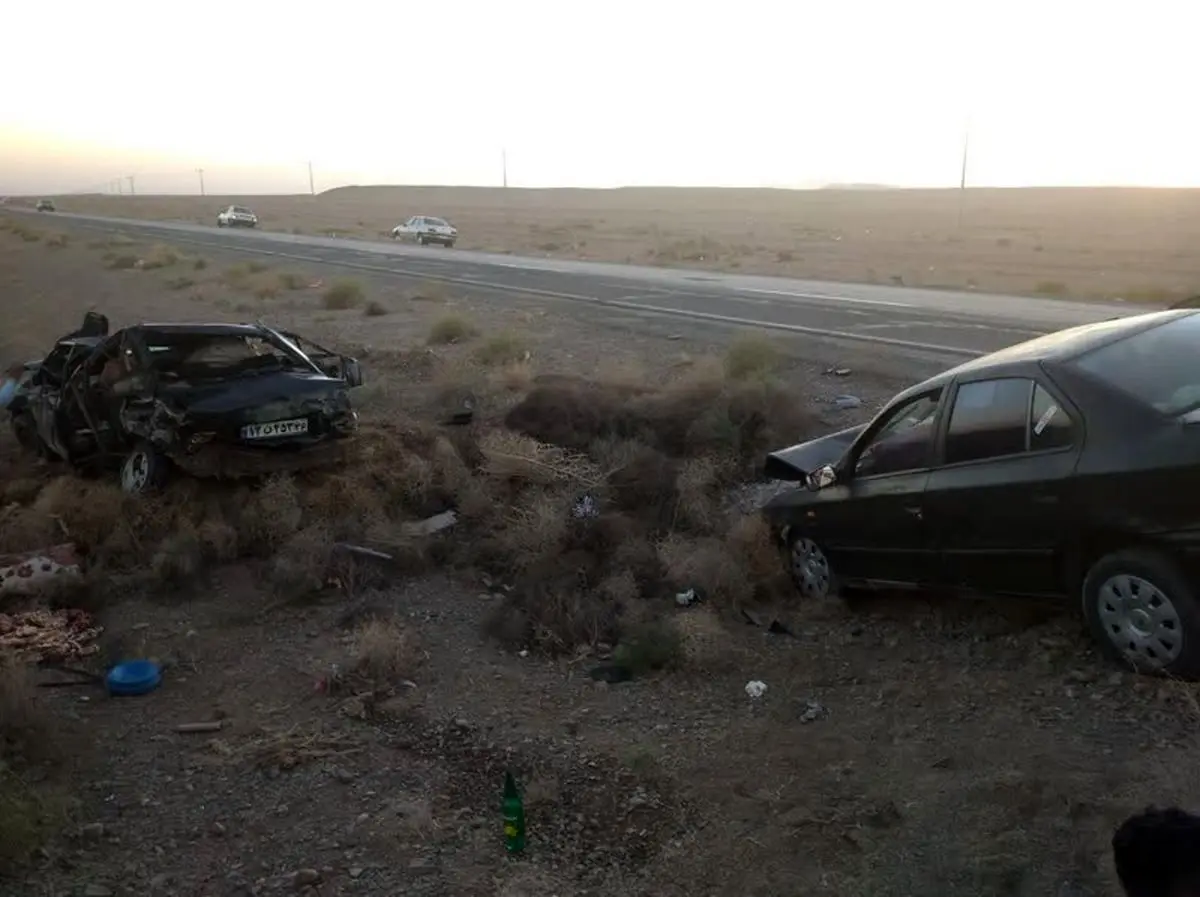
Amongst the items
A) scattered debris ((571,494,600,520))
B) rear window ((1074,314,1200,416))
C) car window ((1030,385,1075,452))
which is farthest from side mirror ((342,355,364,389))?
rear window ((1074,314,1200,416))

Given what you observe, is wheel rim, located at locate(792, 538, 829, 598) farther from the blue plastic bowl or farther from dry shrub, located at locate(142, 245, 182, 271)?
dry shrub, located at locate(142, 245, 182, 271)

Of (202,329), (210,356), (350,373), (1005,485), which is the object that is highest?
(202,329)

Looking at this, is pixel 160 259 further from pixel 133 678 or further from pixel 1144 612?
pixel 1144 612

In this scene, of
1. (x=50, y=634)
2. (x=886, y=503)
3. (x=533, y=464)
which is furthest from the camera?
(x=533, y=464)

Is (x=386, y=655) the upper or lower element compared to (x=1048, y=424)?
lower

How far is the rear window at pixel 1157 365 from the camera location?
5.29 metres

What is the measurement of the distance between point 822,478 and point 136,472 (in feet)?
20.0

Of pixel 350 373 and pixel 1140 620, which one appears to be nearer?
pixel 1140 620

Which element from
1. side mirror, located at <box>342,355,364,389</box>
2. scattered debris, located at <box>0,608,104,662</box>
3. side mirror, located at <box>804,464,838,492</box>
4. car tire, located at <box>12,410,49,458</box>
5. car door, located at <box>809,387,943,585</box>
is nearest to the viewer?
car door, located at <box>809,387,943,585</box>

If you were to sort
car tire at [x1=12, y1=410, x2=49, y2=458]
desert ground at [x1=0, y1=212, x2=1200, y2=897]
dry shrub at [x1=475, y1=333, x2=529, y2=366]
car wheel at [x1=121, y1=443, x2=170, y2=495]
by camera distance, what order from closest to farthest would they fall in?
desert ground at [x1=0, y1=212, x2=1200, y2=897] → car wheel at [x1=121, y1=443, x2=170, y2=495] → car tire at [x1=12, y1=410, x2=49, y2=458] → dry shrub at [x1=475, y1=333, x2=529, y2=366]

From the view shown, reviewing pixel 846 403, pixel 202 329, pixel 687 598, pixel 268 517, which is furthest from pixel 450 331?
pixel 687 598

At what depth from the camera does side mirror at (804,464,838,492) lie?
23.2ft

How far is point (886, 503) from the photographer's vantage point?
6504mm

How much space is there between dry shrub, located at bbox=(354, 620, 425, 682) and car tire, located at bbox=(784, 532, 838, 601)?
2495mm
